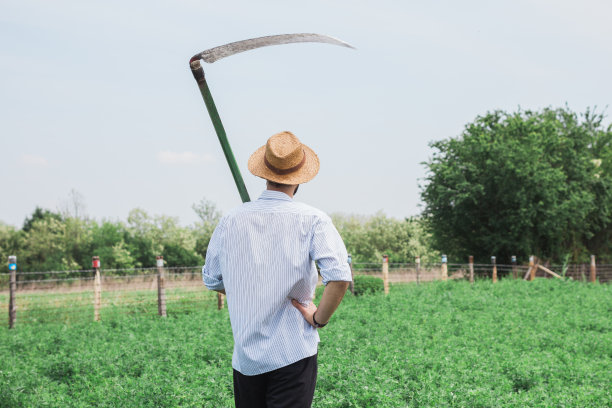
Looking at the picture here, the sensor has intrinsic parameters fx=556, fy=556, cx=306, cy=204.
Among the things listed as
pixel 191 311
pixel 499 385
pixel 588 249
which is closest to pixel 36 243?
pixel 191 311

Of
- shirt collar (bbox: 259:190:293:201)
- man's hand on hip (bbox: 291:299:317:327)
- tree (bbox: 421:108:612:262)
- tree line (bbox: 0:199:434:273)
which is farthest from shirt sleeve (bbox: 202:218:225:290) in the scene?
tree line (bbox: 0:199:434:273)

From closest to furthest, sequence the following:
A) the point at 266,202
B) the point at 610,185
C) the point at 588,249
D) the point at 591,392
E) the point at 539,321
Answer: the point at 266,202
the point at 591,392
the point at 539,321
the point at 610,185
the point at 588,249

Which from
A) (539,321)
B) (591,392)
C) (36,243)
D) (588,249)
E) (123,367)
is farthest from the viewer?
(36,243)

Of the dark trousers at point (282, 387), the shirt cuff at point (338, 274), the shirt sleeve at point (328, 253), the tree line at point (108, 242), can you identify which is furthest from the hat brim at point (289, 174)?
the tree line at point (108, 242)

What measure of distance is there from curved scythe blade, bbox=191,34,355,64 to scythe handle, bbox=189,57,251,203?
7cm

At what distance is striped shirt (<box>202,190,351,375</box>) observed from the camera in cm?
295

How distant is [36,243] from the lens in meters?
48.2

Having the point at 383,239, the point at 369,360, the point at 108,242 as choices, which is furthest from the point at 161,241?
the point at 369,360

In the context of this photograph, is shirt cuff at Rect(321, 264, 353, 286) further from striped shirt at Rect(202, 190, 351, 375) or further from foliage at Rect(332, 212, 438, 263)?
foliage at Rect(332, 212, 438, 263)

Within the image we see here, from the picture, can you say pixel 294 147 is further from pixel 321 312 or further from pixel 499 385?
pixel 499 385

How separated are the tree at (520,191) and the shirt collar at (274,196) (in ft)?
93.7

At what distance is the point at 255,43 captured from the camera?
A: 3406 mm

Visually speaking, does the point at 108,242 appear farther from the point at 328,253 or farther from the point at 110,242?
the point at 328,253

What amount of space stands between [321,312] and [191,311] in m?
12.1
